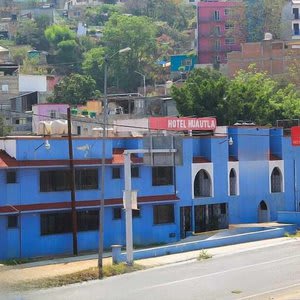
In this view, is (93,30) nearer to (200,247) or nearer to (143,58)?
(143,58)

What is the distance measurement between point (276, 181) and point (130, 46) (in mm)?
58998

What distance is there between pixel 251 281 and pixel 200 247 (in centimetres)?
1035

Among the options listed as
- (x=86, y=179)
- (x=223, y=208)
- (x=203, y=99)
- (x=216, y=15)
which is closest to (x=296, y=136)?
(x=223, y=208)

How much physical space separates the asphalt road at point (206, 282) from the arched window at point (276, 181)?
43.2ft

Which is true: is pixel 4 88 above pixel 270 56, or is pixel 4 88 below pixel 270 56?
below

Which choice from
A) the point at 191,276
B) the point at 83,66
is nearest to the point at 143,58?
the point at 83,66

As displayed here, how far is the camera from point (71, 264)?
33.8 metres

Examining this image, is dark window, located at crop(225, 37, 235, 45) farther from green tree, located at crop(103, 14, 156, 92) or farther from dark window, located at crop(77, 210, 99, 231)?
dark window, located at crop(77, 210, 99, 231)

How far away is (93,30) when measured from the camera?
5566 inches

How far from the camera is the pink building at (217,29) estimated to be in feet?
336

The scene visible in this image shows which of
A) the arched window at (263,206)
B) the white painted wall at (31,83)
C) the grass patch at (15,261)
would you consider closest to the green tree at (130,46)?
the white painted wall at (31,83)

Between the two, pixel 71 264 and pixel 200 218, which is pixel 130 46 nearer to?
pixel 200 218

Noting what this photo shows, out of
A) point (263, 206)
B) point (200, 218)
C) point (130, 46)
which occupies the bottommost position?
point (200, 218)

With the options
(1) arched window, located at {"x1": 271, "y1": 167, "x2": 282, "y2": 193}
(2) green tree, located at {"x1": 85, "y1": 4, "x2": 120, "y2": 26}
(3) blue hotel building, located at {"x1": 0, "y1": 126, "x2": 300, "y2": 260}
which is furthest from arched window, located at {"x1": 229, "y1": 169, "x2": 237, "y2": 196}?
(2) green tree, located at {"x1": 85, "y1": 4, "x2": 120, "y2": 26}
